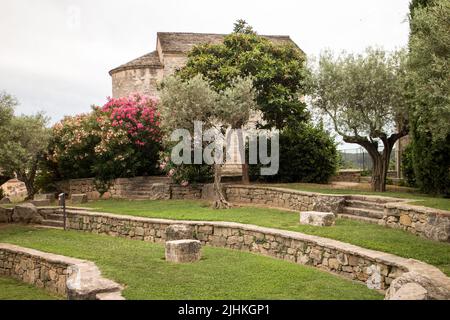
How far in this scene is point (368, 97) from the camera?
19.9 m

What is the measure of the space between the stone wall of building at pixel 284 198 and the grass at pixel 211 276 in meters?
4.75

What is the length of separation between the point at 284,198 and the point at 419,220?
746cm

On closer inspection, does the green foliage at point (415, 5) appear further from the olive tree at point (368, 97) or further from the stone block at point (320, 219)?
the stone block at point (320, 219)

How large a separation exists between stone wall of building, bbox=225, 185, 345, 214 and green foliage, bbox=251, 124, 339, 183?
2790 mm

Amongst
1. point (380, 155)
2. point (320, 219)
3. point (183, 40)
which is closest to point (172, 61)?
point (183, 40)

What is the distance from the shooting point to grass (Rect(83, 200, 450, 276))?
34.9 feet

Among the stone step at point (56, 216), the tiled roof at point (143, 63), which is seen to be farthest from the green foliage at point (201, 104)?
the tiled roof at point (143, 63)

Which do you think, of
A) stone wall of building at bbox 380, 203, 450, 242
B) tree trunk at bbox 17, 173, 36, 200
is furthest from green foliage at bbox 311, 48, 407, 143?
tree trunk at bbox 17, 173, 36, 200

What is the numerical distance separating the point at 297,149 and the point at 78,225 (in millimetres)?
11096

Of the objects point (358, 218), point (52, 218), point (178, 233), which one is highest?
point (358, 218)

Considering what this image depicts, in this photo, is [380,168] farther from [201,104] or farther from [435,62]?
[435,62]

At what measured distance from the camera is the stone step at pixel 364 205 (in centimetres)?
1581

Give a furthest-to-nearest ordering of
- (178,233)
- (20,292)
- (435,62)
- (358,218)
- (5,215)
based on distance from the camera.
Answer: (5,215) < (358,218) < (178,233) < (435,62) < (20,292)

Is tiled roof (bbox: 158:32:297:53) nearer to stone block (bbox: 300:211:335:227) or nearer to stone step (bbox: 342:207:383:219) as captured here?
stone step (bbox: 342:207:383:219)
